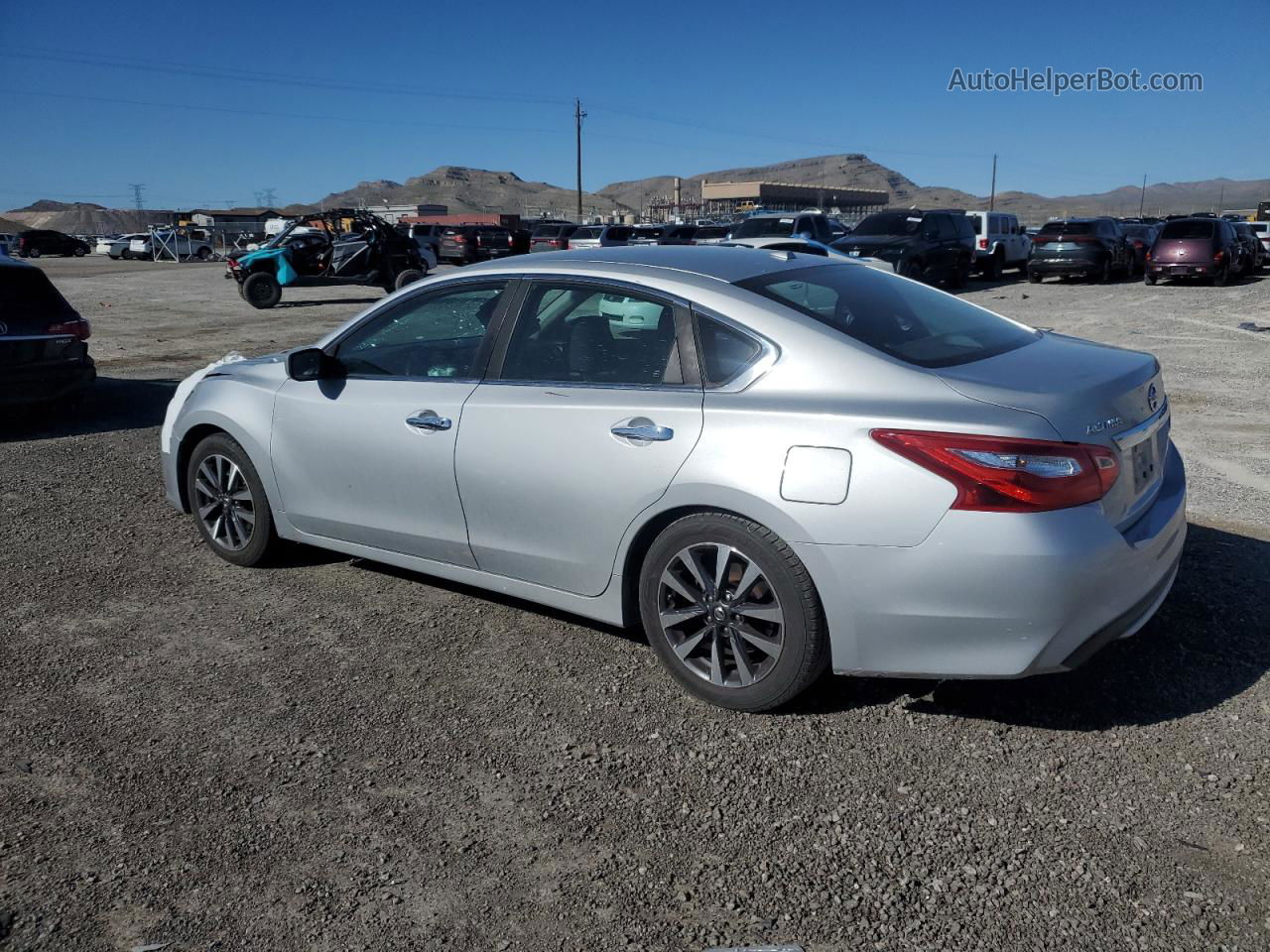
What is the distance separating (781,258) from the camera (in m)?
4.36

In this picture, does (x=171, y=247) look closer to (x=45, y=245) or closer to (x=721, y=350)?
(x=45, y=245)

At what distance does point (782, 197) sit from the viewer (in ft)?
404

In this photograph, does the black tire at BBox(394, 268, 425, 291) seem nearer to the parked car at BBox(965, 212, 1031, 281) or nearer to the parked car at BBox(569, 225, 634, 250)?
the parked car at BBox(569, 225, 634, 250)

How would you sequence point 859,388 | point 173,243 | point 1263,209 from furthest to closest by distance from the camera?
point 1263,209, point 173,243, point 859,388

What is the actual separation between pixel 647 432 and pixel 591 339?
1.95ft

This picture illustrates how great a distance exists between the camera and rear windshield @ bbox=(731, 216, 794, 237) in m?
24.3

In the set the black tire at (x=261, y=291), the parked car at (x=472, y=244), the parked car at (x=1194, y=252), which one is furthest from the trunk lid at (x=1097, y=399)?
the parked car at (x=472, y=244)

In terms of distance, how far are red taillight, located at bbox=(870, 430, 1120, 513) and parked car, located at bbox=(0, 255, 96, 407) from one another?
8087 millimetres

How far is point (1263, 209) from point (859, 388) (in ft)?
221

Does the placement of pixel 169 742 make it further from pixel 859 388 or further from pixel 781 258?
pixel 781 258

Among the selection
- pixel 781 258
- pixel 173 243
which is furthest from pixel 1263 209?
pixel 781 258

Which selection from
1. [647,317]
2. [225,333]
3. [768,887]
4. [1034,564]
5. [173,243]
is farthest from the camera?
[173,243]

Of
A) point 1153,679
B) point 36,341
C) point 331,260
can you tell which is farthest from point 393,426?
point 331,260

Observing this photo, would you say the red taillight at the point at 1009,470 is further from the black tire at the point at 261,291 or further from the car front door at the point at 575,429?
the black tire at the point at 261,291
